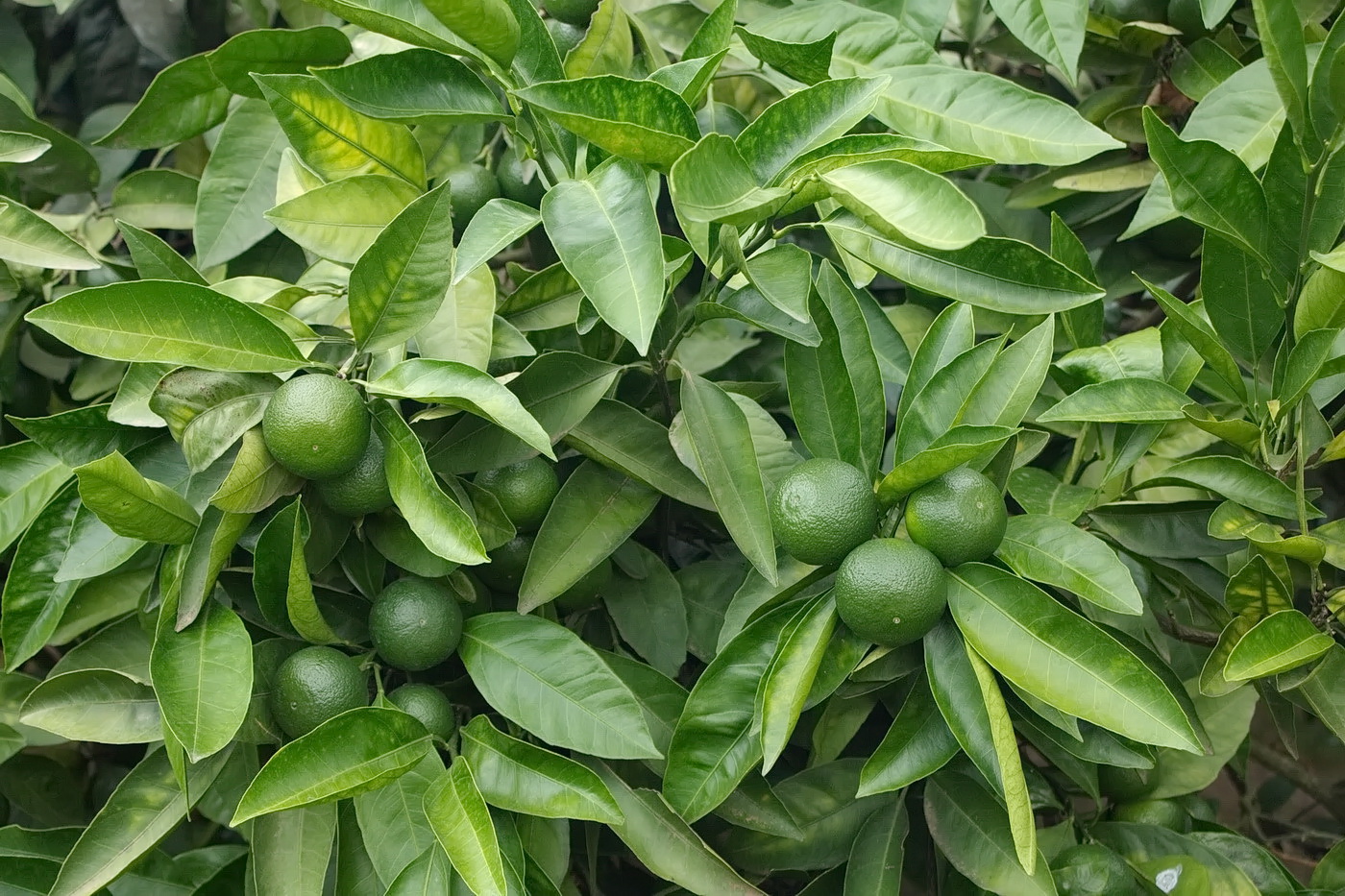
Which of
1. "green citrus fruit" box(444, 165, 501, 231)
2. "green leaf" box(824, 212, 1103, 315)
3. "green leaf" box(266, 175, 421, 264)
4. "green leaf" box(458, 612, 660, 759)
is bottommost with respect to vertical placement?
"green leaf" box(458, 612, 660, 759)

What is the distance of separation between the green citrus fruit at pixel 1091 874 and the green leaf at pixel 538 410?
63 centimetres

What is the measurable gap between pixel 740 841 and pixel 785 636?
0.98 feet

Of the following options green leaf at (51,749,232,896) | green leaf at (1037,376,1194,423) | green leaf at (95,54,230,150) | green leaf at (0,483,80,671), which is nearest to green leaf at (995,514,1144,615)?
green leaf at (1037,376,1194,423)

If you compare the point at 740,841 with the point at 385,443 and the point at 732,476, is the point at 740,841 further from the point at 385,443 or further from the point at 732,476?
the point at 385,443

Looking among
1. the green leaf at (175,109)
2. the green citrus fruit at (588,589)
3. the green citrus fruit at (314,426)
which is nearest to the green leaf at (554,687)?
the green citrus fruit at (588,589)

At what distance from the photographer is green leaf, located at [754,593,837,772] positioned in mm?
834

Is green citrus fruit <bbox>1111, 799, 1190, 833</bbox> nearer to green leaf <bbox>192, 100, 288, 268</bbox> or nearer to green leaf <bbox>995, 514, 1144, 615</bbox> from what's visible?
green leaf <bbox>995, 514, 1144, 615</bbox>

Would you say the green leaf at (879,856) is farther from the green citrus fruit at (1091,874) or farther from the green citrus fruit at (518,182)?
the green citrus fruit at (518,182)

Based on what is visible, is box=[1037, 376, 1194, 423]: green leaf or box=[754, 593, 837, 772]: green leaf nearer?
Result: box=[754, 593, 837, 772]: green leaf

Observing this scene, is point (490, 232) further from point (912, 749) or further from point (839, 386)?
point (912, 749)

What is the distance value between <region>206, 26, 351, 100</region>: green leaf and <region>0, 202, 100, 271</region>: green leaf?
207 millimetres

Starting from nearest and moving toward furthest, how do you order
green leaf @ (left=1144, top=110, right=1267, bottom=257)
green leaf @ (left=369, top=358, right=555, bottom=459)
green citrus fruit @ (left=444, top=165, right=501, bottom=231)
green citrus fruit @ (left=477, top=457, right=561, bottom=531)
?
green leaf @ (left=369, top=358, right=555, bottom=459)
green leaf @ (left=1144, top=110, right=1267, bottom=257)
green citrus fruit @ (left=477, top=457, right=561, bottom=531)
green citrus fruit @ (left=444, top=165, right=501, bottom=231)

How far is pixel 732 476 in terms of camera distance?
37.1 inches

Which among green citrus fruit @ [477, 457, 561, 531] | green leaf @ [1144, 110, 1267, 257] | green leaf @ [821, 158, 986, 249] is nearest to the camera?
green leaf @ [821, 158, 986, 249]
